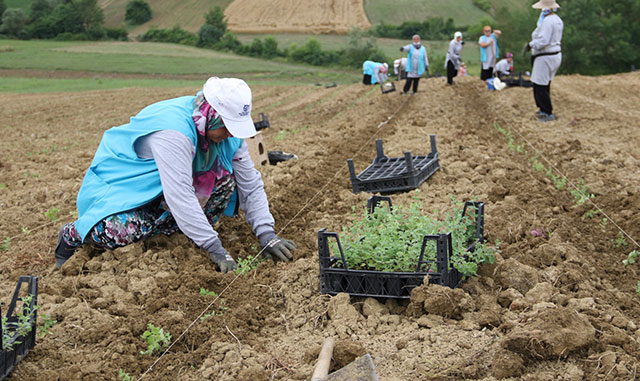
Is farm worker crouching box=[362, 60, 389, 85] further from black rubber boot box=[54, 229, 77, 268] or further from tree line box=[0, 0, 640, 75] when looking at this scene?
black rubber boot box=[54, 229, 77, 268]

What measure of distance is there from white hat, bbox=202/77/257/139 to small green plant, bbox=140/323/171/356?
4.61ft

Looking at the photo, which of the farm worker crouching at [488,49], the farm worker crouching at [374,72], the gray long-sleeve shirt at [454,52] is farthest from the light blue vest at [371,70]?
the farm worker crouching at [488,49]

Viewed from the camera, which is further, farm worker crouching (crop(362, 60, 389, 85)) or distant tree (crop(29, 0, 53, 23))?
distant tree (crop(29, 0, 53, 23))

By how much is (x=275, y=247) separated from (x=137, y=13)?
156ft

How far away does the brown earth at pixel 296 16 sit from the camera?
147ft

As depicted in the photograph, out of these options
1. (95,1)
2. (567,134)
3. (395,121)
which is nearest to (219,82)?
(567,134)

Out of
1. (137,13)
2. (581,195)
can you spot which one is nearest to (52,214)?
(581,195)

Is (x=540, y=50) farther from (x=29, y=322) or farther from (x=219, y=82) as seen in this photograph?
(x=29, y=322)

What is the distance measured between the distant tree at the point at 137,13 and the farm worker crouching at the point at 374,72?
3263 cm

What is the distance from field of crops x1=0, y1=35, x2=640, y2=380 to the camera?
3197mm

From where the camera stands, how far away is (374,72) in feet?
65.0

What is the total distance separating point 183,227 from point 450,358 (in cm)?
211

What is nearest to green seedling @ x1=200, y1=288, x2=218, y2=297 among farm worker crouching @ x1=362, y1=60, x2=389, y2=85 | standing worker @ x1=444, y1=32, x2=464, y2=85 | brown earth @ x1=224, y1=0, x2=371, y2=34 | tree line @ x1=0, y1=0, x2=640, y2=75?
standing worker @ x1=444, y1=32, x2=464, y2=85

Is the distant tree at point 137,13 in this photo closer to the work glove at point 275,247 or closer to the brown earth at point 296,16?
the brown earth at point 296,16
